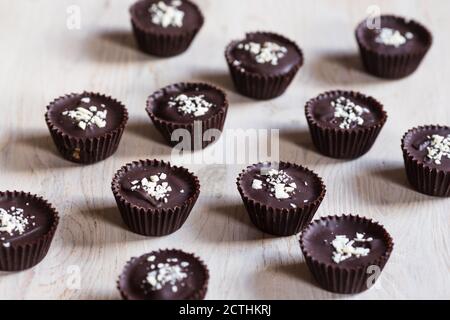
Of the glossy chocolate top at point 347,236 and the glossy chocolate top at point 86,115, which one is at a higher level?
the glossy chocolate top at point 86,115

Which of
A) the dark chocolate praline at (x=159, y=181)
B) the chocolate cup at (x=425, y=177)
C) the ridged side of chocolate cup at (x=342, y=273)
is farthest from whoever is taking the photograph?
the chocolate cup at (x=425, y=177)

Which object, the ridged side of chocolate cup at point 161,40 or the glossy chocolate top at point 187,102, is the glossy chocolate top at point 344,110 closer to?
the glossy chocolate top at point 187,102

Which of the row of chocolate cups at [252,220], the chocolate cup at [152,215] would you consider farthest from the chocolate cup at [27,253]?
the chocolate cup at [152,215]

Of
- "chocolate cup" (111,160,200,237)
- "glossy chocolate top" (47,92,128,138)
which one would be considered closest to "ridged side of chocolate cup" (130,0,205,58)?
"glossy chocolate top" (47,92,128,138)

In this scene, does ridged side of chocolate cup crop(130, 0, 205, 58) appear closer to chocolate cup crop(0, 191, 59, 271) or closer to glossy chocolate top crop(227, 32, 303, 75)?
glossy chocolate top crop(227, 32, 303, 75)

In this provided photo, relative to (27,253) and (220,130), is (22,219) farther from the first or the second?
(220,130)

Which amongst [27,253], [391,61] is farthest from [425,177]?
[27,253]
